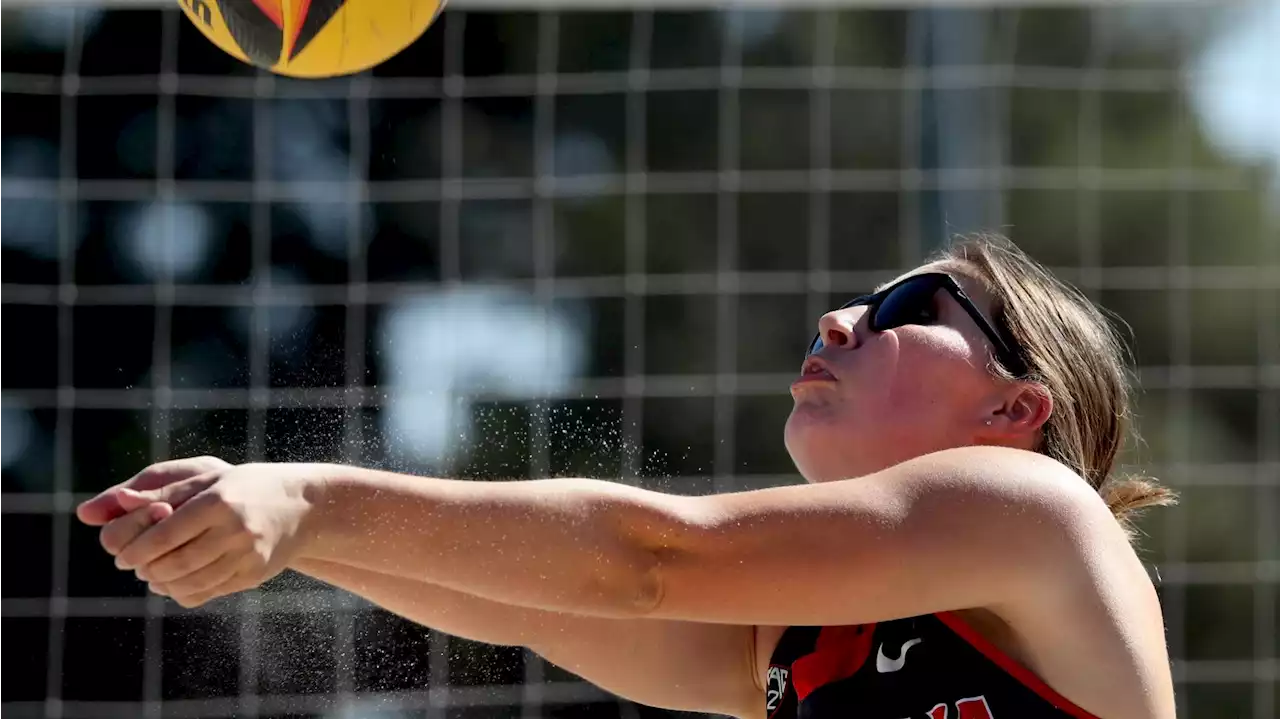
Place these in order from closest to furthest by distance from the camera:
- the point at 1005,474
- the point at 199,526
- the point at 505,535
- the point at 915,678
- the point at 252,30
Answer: the point at 199,526 → the point at 505,535 → the point at 1005,474 → the point at 915,678 → the point at 252,30

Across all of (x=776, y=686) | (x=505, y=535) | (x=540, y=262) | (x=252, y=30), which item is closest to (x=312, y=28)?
(x=252, y=30)

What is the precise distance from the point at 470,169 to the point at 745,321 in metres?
2.59

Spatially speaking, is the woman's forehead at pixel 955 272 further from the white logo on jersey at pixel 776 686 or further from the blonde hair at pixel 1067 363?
the white logo on jersey at pixel 776 686

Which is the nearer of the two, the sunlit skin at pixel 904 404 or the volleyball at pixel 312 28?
the sunlit skin at pixel 904 404

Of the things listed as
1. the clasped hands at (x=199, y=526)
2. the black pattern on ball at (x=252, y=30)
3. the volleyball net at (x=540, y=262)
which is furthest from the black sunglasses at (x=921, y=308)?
the volleyball net at (x=540, y=262)

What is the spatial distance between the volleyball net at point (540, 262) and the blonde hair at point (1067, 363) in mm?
1707

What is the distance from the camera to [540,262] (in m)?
6.96

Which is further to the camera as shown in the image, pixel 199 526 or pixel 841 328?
pixel 841 328

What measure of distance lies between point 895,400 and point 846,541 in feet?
1.54

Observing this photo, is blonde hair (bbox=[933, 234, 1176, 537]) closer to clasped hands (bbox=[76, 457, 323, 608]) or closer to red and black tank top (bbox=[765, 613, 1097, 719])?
red and black tank top (bbox=[765, 613, 1097, 719])

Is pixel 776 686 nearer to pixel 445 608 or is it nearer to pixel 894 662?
A: pixel 894 662

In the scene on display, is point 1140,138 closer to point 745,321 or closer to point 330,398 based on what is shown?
point 745,321

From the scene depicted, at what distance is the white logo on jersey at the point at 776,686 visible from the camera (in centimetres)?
232

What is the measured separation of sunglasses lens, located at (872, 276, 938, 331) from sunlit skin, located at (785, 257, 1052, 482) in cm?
3
